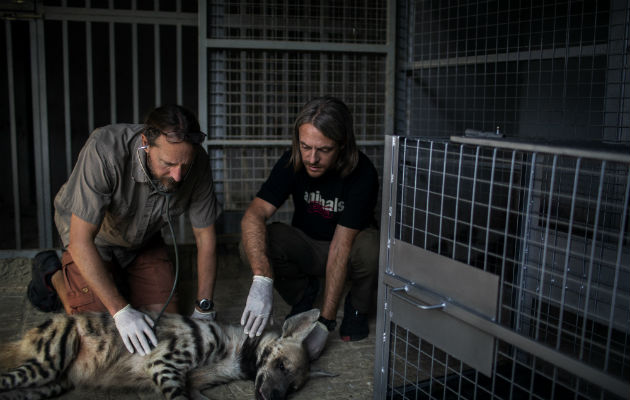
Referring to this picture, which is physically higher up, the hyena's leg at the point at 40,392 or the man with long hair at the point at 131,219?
the man with long hair at the point at 131,219

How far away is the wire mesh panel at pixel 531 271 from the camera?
1.74 metres

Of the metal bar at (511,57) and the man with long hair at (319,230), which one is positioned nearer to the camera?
the man with long hair at (319,230)

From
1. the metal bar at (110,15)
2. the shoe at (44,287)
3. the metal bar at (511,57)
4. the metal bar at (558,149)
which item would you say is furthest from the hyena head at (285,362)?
the metal bar at (110,15)

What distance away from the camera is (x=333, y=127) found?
3.19m

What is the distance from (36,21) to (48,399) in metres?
3.02

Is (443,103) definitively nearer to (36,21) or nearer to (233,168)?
(233,168)

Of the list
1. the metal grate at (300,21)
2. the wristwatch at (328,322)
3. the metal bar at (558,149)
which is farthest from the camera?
the metal grate at (300,21)

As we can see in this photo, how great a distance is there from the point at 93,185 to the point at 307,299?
1.51 m

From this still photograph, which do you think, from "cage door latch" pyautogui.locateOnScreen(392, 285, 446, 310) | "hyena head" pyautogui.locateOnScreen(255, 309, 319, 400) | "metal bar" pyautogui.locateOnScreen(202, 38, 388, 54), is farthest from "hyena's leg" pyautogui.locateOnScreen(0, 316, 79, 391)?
"metal bar" pyautogui.locateOnScreen(202, 38, 388, 54)

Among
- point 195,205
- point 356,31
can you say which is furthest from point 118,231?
point 356,31

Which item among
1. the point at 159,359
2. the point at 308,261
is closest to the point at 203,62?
the point at 308,261

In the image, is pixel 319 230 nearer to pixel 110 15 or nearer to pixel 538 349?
pixel 538 349

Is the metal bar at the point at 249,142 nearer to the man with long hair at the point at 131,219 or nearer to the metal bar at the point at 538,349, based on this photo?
the man with long hair at the point at 131,219

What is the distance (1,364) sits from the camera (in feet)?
9.41
